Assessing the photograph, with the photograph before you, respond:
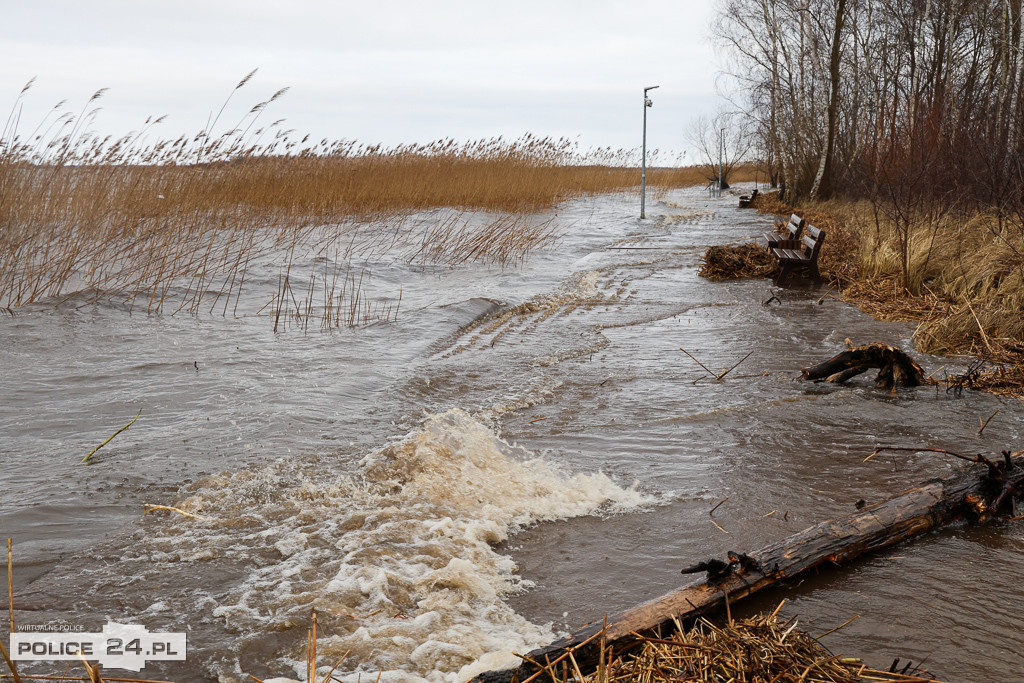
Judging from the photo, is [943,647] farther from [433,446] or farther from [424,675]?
[433,446]

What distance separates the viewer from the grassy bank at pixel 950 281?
658cm

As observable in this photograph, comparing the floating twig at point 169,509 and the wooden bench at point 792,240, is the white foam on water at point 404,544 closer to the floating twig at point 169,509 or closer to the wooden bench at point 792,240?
the floating twig at point 169,509

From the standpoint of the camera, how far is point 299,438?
4730 millimetres

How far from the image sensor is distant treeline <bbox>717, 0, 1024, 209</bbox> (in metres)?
10.7

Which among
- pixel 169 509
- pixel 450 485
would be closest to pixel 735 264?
pixel 450 485

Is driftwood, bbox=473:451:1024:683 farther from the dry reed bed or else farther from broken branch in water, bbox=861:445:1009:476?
the dry reed bed

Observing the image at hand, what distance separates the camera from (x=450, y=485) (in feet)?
12.8

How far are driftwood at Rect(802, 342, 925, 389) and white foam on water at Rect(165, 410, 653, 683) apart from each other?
276cm

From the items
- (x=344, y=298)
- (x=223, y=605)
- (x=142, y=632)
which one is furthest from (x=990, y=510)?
(x=344, y=298)

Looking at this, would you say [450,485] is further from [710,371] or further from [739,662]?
[710,371]

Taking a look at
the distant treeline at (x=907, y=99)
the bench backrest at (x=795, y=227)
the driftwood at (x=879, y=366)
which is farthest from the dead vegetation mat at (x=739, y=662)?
the bench backrest at (x=795, y=227)

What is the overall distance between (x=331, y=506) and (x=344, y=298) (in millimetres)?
6750

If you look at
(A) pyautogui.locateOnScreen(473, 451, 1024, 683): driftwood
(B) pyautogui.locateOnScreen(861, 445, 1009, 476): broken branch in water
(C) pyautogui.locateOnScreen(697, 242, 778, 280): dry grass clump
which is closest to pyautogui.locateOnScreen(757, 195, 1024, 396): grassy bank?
(C) pyautogui.locateOnScreen(697, 242, 778, 280): dry grass clump

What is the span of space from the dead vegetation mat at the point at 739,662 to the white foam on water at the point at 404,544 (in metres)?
0.49
